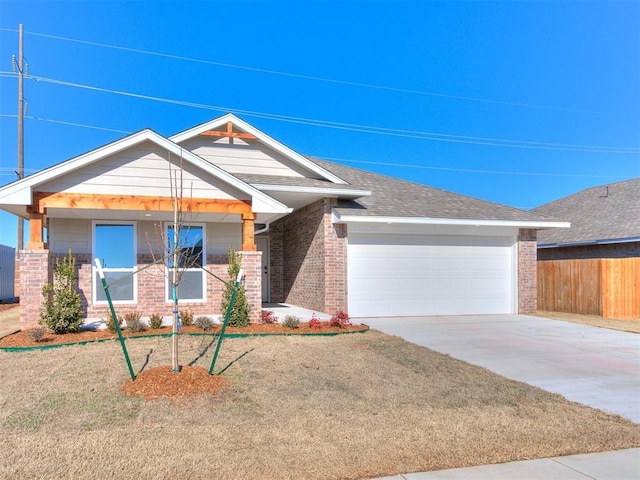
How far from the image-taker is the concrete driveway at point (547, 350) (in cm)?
646

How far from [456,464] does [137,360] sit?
17.4 feet

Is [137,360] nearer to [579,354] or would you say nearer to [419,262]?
[579,354]

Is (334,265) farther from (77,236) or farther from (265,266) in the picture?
(77,236)

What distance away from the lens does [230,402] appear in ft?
18.4

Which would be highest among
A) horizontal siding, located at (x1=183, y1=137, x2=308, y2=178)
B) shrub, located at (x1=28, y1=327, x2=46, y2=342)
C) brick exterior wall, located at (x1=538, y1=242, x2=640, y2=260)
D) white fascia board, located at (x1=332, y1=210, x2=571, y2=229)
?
horizontal siding, located at (x1=183, y1=137, x2=308, y2=178)

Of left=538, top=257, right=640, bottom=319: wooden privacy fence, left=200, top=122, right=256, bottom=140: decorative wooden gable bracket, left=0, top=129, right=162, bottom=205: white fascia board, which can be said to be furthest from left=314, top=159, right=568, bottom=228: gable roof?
left=0, top=129, right=162, bottom=205: white fascia board

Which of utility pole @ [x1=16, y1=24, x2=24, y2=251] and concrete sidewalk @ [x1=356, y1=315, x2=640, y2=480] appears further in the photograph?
utility pole @ [x1=16, y1=24, x2=24, y2=251]

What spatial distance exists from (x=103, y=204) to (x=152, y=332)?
290 centimetres

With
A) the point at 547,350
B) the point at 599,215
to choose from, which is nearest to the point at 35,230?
the point at 547,350

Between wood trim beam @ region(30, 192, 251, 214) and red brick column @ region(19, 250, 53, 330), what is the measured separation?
1.02 m

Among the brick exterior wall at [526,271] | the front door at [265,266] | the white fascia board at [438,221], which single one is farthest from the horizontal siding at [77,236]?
the brick exterior wall at [526,271]

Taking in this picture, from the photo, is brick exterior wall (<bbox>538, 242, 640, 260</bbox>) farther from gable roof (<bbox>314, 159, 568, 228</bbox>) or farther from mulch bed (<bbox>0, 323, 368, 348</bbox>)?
mulch bed (<bbox>0, 323, 368, 348</bbox>)

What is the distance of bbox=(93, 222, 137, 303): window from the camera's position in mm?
Answer: 11898

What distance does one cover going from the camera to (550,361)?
8203 millimetres
